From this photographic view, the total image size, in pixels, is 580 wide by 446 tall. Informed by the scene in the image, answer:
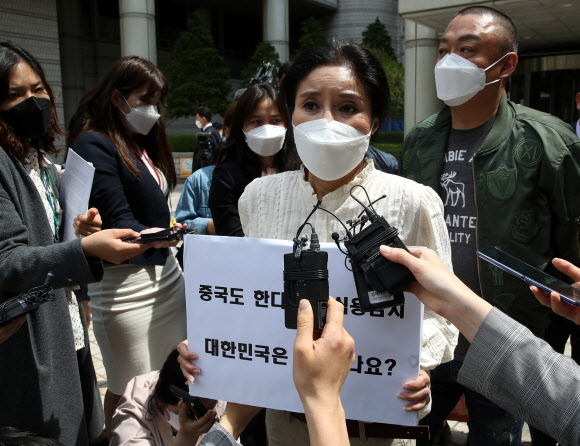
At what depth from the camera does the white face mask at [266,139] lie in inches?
117

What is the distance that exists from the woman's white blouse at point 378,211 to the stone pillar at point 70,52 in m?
22.0

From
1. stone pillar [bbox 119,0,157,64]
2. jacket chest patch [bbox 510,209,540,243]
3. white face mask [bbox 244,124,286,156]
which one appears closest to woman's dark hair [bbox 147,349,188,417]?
white face mask [bbox 244,124,286,156]

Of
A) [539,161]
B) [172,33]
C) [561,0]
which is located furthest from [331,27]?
[539,161]

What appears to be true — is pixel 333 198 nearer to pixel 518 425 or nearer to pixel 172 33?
pixel 518 425

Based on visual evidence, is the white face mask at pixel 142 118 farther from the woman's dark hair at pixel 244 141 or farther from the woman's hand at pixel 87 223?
the woman's hand at pixel 87 223

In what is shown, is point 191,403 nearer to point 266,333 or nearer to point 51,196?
point 266,333

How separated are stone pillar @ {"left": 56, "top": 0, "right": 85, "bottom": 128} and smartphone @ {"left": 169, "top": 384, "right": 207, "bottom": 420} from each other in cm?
2192

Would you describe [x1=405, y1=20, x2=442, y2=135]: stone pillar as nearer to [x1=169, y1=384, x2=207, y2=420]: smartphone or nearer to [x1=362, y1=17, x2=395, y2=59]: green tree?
[x1=169, y1=384, x2=207, y2=420]: smartphone

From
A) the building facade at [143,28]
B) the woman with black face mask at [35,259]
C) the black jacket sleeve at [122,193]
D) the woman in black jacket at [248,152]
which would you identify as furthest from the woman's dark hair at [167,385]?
the building facade at [143,28]

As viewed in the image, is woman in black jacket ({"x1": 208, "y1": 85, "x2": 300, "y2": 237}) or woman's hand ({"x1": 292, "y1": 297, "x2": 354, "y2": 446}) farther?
woman in black jacket ({"x1": 208, "y1": 85, "x2": 300, "y2": 237})

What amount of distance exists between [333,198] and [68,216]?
1240mm

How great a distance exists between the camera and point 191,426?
5.63ft

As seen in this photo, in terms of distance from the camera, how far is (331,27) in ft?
95.4

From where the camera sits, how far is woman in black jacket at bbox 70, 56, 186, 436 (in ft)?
7.89
